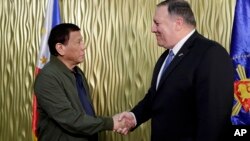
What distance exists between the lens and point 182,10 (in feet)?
5.64

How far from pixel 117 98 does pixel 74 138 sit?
791 mm

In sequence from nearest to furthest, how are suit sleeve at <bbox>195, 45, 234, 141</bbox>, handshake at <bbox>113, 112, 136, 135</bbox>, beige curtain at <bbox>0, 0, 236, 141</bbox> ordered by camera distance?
suit sleeve at <bbox>195, 45, 234, 141</bbox>, handshake at <bbox>113, 112, 136, 135</bbox>, beige curtain at <bbox>0, 0, 236, 141</bbox>

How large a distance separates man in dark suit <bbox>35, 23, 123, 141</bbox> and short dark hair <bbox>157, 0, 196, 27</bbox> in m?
0.75

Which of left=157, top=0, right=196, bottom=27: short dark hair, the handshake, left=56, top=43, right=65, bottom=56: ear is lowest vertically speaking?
the handshake

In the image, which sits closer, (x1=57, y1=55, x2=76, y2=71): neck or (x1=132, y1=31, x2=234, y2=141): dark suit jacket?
(x1=132, y1=31, x2=234, y2=141): dark suit jacket

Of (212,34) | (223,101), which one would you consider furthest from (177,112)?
(212,34)

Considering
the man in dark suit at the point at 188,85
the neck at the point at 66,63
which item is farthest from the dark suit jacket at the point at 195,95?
the neck at the point at 66,63

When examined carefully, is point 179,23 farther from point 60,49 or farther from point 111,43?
point 111,43

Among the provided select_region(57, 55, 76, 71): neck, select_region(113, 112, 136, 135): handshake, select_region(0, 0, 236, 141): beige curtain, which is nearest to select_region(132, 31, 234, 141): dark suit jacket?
select_region(113, 112, 136, 135): handshake

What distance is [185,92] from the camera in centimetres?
161

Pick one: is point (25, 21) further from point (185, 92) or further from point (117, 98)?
point (185, 92)

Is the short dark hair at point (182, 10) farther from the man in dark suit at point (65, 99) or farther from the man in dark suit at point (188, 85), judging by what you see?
the man in dark suit at point (65, 99)

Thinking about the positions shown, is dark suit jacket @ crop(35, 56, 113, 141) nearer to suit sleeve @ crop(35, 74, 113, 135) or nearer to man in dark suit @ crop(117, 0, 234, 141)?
suit sleeve @ crop(35, 74, 113, 135)

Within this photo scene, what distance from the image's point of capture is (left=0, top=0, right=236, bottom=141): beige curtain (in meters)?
2.51
